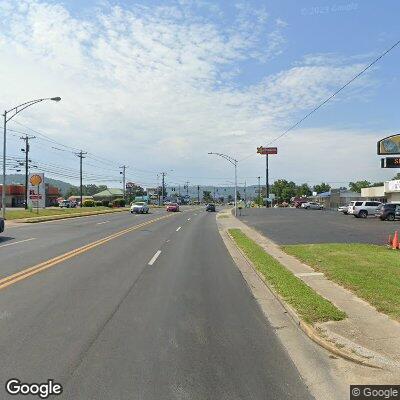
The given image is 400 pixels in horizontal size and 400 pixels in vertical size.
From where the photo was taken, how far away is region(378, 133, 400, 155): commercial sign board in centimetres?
3356

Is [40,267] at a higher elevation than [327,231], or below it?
below

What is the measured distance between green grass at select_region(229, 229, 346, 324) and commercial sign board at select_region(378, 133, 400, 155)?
849 inches

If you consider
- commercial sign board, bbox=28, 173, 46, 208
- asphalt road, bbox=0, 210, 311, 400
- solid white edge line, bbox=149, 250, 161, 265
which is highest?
commercial sign board, bbox=28, 173, 46, 208

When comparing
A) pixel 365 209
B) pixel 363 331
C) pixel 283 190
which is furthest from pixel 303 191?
pixel 363 331

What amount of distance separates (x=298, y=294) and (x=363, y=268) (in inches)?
174

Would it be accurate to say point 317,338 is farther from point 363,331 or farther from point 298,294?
point 298,294

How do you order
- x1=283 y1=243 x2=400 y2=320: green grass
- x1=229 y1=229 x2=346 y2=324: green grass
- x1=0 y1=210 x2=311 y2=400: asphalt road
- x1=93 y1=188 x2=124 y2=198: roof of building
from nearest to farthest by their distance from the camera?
x1=0 y1=210 x2=311 y2=400: asphalt road → x1=229 y1=229 x2=346 y2=324: green grass → x1=283 y1=243 x2=400 y2=320: green grass → x1=93 y1=188 x2=124 y2=198: roof of building

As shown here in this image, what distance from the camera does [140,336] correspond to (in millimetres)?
6910

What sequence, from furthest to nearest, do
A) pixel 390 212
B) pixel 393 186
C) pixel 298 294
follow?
pixel 393 186, pixel 390 212, pixel 298 294

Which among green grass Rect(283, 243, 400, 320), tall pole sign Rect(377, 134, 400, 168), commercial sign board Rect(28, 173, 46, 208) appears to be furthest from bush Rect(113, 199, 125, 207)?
green grass Rect(283, 243, 400, 320)

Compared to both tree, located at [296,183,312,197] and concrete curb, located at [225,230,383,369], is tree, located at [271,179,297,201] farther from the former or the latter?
concrete curb, located at [225,230,383,369]

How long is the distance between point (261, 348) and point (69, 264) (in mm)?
8866

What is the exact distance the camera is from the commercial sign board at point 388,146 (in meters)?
33.6

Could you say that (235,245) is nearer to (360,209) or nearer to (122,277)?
(122,277)
